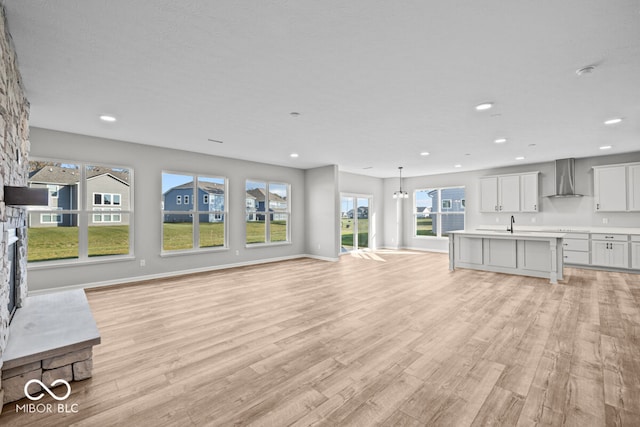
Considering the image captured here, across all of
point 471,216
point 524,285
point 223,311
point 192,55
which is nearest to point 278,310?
point 223,311

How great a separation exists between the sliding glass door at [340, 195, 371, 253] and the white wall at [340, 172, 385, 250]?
0.29 m

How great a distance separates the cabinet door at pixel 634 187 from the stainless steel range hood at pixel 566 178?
2.87ft

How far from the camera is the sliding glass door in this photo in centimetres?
965

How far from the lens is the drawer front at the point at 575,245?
651 centimetres

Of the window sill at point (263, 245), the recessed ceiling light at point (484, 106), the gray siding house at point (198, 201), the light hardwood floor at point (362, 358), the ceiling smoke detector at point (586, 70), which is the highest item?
the recessed ceiling light at point (484, 106)

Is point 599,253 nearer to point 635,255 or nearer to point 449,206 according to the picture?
point 635,255

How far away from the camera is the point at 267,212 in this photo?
7.76 metres

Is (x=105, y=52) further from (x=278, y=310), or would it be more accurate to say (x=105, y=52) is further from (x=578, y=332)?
(x=578, y=332)

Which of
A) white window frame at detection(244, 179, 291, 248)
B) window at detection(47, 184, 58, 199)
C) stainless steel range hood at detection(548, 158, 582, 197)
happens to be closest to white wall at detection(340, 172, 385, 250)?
white window frame at detection(244, 179, 291, 248)

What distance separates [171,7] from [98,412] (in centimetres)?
269

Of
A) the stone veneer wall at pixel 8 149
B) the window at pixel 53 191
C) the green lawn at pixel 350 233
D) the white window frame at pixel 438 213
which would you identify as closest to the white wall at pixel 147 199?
the window at pixel 53 191

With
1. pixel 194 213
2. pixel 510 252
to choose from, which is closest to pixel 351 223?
pixel 510 252

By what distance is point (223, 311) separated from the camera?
148 inches

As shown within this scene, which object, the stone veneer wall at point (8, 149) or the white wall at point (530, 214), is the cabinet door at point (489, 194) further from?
the stone veneer wall at point (8, 149)
